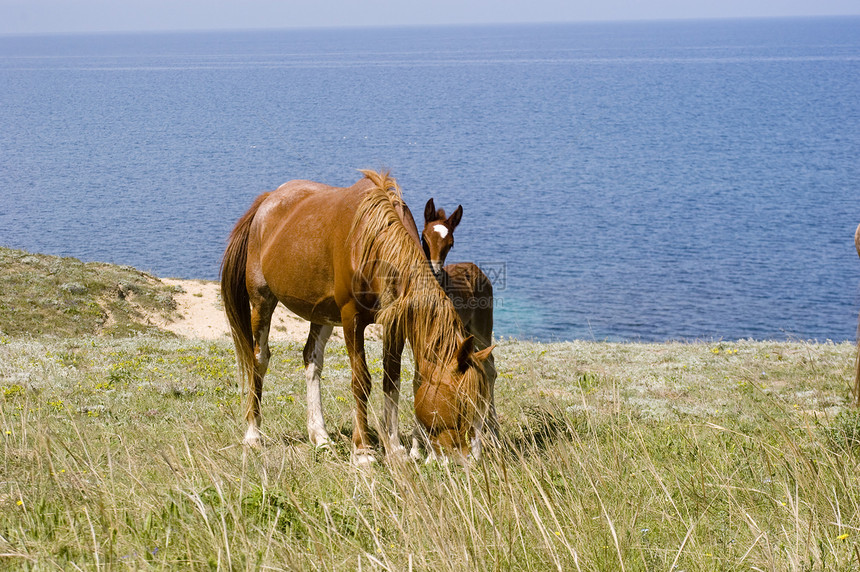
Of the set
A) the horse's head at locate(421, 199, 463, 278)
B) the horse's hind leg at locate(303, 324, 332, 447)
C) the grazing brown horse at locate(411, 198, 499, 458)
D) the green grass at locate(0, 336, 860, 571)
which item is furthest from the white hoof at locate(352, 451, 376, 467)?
the horse's head at locate(421, 199, 463, 278)

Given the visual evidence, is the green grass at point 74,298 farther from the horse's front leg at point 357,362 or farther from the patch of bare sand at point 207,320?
the horse's front leg at point 357,362

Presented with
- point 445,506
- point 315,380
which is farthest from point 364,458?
point 445,506

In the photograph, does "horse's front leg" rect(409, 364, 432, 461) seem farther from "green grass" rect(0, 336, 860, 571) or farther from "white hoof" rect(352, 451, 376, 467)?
"green grass" rect(0, 336, 860, 571)

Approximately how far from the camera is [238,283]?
785 centimetres

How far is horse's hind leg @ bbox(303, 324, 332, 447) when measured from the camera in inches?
273

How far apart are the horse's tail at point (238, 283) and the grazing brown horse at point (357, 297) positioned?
0.04 ft

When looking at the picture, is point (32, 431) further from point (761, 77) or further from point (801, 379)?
point (761, 77)

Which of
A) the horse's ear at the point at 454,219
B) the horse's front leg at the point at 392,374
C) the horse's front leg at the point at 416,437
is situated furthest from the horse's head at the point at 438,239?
the horse's front leg at the point at 416,437

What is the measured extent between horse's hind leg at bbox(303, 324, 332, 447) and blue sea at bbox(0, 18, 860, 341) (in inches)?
75.8

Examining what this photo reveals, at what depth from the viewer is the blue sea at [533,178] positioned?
37312mm

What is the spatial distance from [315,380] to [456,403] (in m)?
2.57

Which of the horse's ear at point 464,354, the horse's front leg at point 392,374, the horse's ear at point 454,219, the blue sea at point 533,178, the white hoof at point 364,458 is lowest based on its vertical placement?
the blue sea at point 533,178

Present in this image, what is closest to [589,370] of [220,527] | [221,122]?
[220,527]

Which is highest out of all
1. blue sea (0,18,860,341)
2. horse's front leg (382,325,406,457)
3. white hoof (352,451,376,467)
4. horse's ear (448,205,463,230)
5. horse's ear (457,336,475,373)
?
horse's ear (448,205,463,230)
